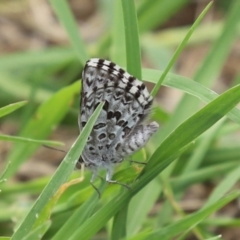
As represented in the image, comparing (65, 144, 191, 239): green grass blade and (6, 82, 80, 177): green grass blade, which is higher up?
(6, 82, 80, 177): green grass blade

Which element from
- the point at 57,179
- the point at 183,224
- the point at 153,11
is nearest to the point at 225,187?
the point at 183,224

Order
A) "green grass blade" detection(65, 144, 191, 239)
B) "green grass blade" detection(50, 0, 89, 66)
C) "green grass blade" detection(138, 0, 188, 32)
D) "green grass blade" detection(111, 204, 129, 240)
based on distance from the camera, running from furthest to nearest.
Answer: "green grass blade" detection(138, 0, 188, 32)
"green grass blade" detection(50, 0, 89, 66)
"green grass blade" detection(111, 204, 129, 240)
"green grass blade" detection(65, 144, 191, 239)

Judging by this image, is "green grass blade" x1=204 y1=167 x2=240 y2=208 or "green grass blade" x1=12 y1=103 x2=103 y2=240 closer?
"green grass blade" x1=12 y1=103 x2=103 y2=240

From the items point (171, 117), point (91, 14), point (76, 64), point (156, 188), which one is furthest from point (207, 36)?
point (156, 188)

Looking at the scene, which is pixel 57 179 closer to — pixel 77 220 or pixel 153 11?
pixel 77 220

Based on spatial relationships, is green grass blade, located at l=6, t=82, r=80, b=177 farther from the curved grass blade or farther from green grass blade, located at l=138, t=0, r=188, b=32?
green grass blade, located at l=138, t=0, r=188, b=32

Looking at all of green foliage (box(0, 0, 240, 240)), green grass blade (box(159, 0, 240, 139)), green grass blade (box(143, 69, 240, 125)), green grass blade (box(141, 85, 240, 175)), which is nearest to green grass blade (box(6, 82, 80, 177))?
green foliage (box(0, 0, 240, 240))

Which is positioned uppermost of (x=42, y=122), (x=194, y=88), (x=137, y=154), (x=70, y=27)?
(x=70, y=27)

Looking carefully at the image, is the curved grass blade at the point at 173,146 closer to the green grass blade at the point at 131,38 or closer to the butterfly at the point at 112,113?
the butterfly at the point at 112,113
